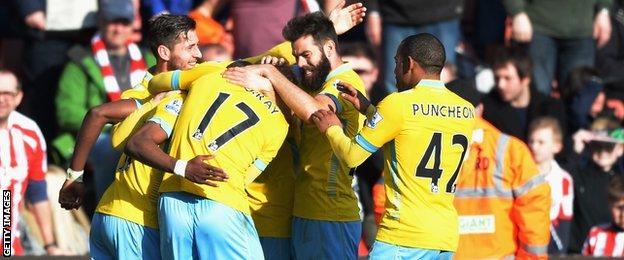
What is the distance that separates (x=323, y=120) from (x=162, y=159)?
996 mm

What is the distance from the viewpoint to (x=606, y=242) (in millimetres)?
13586

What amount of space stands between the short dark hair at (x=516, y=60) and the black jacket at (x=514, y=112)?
26 cm

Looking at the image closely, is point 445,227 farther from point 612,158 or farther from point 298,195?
point 612,158

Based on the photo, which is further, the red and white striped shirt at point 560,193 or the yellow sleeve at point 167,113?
the red and white striped shirt at point 560,193

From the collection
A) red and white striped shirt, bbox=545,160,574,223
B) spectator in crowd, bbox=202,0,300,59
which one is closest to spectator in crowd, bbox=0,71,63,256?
spectator in crowd, bbox=202,0,300,59

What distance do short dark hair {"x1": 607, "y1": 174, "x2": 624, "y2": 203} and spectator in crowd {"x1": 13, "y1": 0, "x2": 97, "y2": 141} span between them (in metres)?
4.65

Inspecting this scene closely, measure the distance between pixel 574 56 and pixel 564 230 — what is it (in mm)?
2066

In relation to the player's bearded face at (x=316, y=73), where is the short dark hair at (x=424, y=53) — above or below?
above

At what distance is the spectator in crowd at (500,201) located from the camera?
37.1 feet

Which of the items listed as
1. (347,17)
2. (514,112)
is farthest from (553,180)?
(347,17)

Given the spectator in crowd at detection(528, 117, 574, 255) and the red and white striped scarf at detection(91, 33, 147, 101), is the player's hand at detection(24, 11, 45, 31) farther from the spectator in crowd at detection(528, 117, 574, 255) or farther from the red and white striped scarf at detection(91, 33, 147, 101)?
the spectator in crowd at detection(528, 117, 574, 255)

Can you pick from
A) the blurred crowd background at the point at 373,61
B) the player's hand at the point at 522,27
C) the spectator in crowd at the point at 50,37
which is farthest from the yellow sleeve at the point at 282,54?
the player's hand at the point at 522,27

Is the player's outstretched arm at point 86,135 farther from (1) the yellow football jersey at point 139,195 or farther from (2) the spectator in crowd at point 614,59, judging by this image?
(2) the spectator in crowd at point 614,59

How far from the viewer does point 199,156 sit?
30.2 feet
